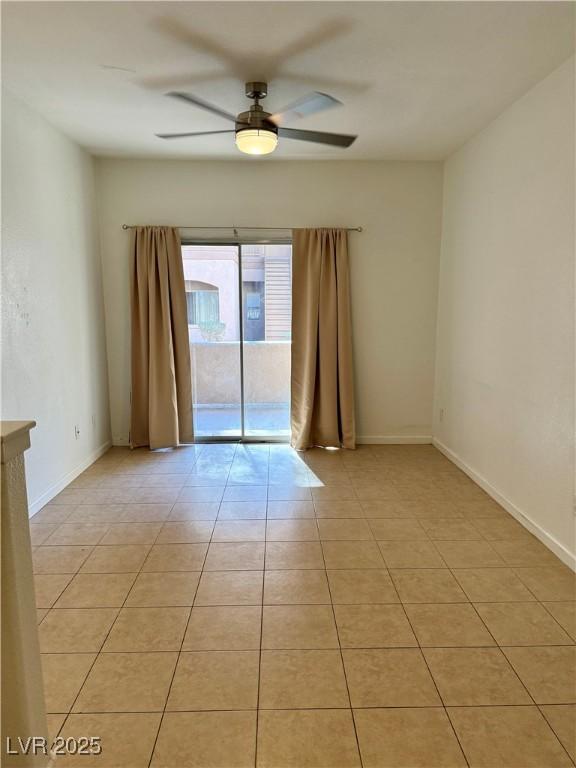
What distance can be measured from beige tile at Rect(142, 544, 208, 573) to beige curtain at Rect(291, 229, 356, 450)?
201 cm

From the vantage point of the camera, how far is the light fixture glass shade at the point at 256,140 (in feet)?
8.23

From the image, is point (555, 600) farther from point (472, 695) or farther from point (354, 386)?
point (354, 386)

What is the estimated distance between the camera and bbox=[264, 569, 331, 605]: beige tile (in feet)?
7.18

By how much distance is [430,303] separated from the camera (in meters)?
4.54

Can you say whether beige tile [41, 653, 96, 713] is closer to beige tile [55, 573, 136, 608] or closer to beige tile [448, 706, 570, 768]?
beige tile [55, 573, 136, 608]

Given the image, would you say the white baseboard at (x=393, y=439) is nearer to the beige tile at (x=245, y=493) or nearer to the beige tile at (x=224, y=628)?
the beige tile at (x=245, y=493)

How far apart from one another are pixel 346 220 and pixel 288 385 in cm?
174

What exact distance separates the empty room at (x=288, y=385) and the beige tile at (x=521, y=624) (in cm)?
2

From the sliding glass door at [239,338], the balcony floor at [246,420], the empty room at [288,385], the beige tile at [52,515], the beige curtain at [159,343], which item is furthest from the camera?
the balcony floor at [246,420]

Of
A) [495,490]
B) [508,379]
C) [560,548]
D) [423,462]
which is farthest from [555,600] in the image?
[423,462]

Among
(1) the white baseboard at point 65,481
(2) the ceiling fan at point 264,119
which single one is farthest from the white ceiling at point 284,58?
(1) the white baseboard at point 65,481

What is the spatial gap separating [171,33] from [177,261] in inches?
88.6

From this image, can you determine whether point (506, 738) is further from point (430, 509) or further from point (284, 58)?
point (284, 58)

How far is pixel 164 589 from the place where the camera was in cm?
228
